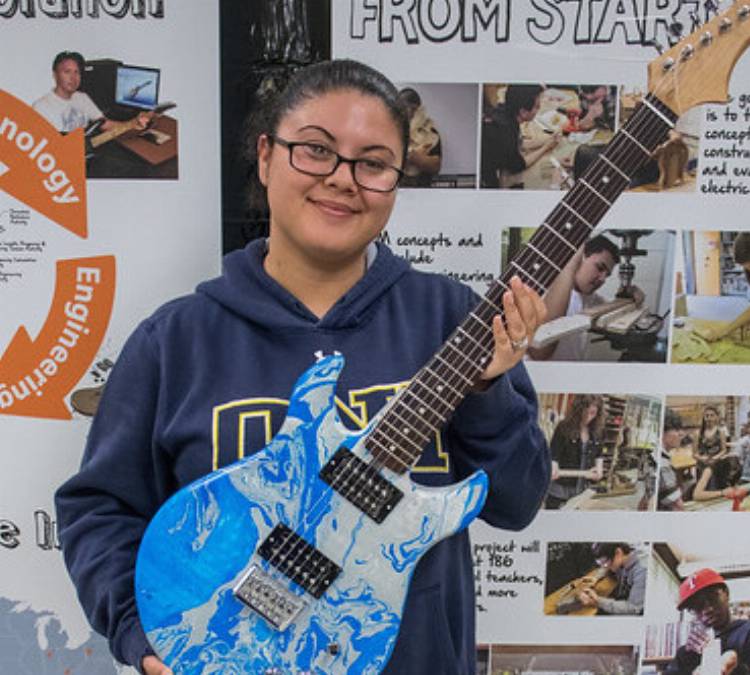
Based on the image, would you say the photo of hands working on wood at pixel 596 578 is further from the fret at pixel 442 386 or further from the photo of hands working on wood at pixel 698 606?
the fret at pixel 442 386

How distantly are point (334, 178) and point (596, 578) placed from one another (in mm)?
987

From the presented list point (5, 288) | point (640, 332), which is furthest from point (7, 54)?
point (640, 332)

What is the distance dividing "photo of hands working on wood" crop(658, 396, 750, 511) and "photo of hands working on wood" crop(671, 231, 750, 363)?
0.29 ft

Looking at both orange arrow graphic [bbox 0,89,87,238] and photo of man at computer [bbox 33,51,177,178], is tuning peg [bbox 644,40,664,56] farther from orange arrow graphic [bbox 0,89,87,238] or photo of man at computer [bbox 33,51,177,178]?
orange arrow graphic [bbox 0,89,87,238]

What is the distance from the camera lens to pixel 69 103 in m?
1.33

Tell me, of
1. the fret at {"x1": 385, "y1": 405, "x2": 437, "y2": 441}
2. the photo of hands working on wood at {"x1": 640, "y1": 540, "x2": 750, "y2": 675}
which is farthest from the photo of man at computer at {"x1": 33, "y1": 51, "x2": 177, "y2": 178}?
the photo of hands working on wood at {"x1": 640, "y1": 540, "x2": 750, "y2": 675}

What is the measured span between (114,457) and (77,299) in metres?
0.48

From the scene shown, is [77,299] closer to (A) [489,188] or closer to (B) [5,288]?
(B) [5,288]

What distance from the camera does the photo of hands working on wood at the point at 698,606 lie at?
150 centimetres

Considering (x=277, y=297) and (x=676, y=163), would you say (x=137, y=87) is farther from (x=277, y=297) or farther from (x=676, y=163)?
(x=676, y=163)

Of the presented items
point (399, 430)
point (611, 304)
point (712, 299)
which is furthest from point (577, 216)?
point (712, 299)

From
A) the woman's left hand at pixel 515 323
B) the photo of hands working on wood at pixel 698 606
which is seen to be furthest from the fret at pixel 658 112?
the photo of hands working on wood at pixel 698 606

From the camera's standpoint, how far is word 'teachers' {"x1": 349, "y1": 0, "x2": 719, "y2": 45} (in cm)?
132

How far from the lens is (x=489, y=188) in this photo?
1.37 meters
